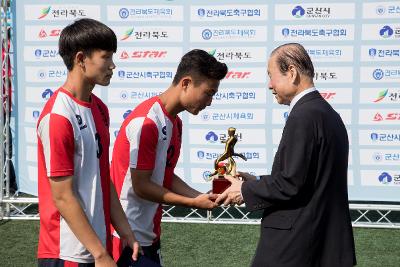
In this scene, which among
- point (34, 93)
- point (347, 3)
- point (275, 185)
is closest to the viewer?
point (275, 185)

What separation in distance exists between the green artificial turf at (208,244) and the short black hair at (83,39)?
3454 millimetres

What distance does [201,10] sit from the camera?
6.62 m

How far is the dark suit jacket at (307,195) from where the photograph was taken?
2.85 m

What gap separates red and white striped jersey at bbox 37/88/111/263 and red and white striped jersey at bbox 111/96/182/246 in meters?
0.57

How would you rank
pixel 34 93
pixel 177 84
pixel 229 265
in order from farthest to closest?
pixel 34 93
pixel 229 265
pixel 177 84

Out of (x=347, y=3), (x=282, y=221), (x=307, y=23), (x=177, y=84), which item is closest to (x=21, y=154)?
(x=307, y=23)

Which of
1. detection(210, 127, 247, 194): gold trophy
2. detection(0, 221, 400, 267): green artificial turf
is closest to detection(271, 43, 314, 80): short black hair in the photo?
detection(210, 127, 247, 194): gold trophy

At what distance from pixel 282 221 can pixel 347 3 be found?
403 cm

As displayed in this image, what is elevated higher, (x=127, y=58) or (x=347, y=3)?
(x=347, y=3)

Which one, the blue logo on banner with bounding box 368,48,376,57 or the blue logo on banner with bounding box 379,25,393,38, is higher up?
the blue logo on banner with bounding box 379,25,393,38

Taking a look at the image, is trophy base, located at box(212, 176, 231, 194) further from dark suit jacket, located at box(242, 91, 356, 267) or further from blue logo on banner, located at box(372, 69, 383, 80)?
blue logo on banner, located at box(372, 69, 383, 80)

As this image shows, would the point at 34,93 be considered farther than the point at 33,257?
Yes

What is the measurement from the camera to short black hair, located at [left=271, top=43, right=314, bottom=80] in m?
2.94

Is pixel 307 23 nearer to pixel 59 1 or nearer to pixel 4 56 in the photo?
pixel 59 1
